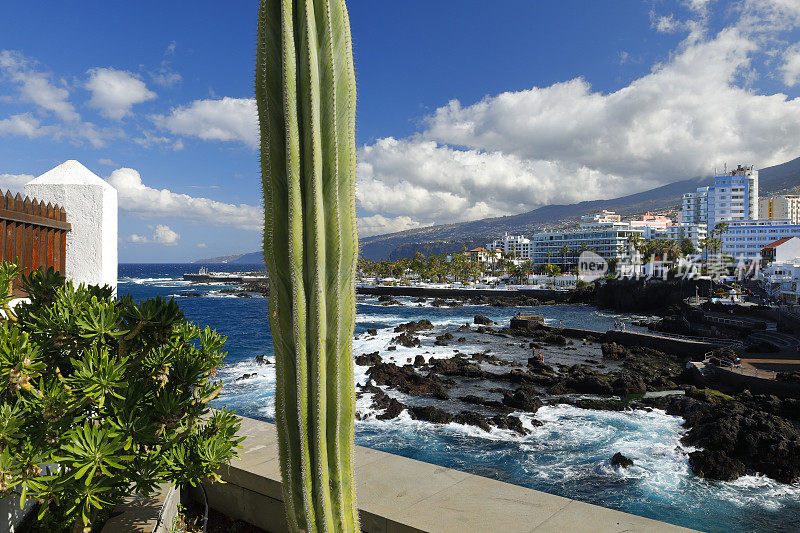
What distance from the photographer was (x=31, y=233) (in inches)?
140

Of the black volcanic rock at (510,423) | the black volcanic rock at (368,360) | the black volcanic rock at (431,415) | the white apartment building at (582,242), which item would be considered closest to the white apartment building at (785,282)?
the black volcanic rock at (368,360)

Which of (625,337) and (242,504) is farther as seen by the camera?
(625,337)

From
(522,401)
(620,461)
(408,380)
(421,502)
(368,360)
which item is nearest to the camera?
(421,502)

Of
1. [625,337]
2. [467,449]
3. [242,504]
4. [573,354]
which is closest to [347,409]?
[242,504]

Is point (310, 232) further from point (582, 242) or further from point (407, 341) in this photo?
point (582, 242)

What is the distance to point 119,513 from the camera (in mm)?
3279

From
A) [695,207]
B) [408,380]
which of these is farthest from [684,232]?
[408,380]

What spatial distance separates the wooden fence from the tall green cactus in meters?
2.12

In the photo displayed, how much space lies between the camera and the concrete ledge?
2855 millimetres

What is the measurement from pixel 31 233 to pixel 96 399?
1989mm

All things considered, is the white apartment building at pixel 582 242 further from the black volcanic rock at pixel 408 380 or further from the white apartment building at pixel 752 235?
the black volcanic rock at pixel 408 380

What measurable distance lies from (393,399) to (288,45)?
17.1m

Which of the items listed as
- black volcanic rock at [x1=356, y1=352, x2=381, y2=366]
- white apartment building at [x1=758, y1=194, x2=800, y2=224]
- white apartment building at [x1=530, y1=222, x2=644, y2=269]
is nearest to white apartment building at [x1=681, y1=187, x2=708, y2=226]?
white apartment building at [x1=758, y1=194, x2=800, y2=224]

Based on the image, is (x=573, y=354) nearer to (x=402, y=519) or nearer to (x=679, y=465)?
(x=679, y=465)
